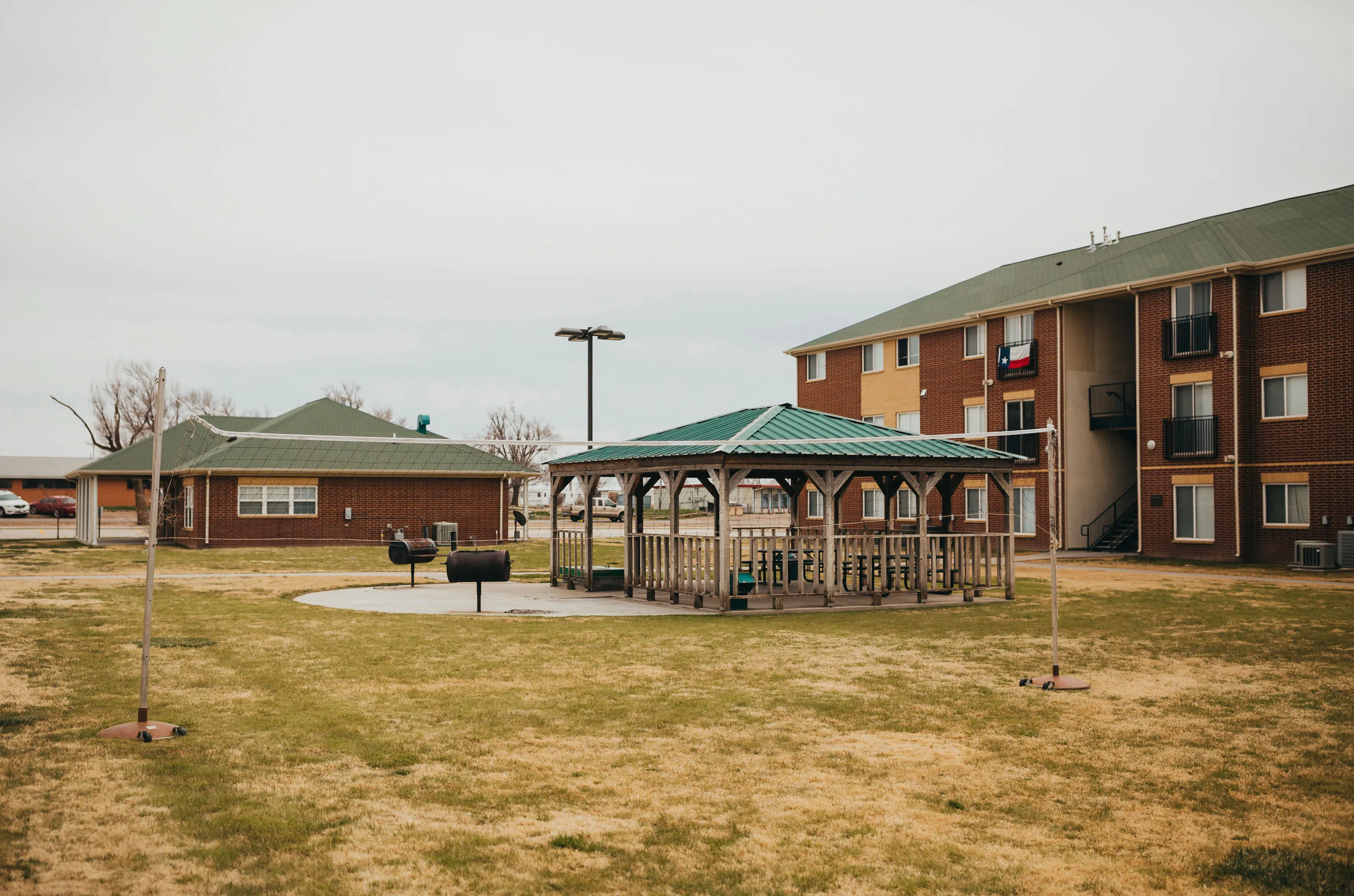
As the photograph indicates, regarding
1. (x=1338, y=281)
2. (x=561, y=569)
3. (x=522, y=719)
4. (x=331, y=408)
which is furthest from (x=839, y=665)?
(x=331, y=408)

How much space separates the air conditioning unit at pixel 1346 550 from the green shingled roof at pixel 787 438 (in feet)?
41.5

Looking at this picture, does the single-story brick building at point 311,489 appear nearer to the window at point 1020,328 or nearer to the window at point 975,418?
the window at point 975,418

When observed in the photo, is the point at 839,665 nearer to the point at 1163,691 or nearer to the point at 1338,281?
the point at 1163,691

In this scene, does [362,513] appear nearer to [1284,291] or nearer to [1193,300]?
[1193,300]

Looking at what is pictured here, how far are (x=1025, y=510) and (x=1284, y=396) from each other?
9670mm

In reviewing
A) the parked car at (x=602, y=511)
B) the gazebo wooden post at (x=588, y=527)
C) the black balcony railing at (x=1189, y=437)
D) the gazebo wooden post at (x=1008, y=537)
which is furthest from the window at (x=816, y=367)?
the gazebo wooden post at (x=1008, y=537)

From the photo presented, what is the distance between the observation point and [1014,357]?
3784 centimetres

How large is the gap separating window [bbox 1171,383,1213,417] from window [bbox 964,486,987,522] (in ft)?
24.5

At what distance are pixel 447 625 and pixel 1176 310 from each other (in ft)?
84.3

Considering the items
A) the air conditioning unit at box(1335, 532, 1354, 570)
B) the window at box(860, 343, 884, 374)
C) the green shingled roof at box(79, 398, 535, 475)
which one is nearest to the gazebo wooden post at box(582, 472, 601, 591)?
the green shingled roof at box(79, 398, 535, 475)

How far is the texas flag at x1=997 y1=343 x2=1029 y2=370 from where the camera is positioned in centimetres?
3734

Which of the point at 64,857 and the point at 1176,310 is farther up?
the point at 1176,310

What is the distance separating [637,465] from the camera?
63.7ft

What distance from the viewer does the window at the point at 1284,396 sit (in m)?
29.9
